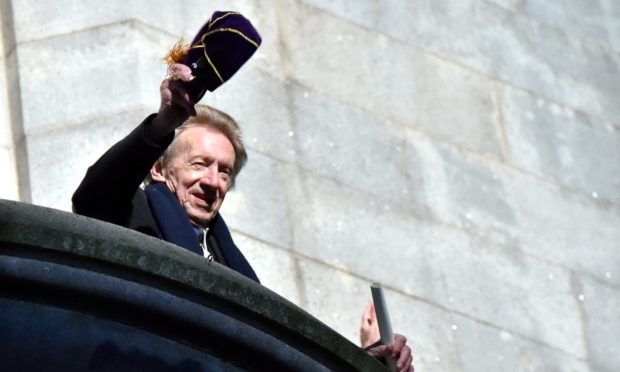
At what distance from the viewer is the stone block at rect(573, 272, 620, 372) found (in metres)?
8.11

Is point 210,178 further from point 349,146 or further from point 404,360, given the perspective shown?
point 349,146

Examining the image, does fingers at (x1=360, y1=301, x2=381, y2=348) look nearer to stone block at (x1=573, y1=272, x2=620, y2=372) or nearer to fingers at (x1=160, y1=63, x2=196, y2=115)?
fingers at (x1=160, y1=63, x2=196, y2=115)

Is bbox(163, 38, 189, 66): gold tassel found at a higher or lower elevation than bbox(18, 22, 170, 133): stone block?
higher

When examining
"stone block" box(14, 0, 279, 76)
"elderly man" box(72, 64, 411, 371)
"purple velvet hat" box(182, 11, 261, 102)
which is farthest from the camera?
"stone block" box(14, 0, 279, 76)

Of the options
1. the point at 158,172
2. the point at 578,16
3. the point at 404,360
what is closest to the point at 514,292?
the point at 578,16

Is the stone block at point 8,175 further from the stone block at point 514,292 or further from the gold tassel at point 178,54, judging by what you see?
the gold tassel at point 178,54

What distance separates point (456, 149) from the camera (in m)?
8.30

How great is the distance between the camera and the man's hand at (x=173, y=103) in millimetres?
5062

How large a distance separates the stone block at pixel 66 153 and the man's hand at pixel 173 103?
1816mm

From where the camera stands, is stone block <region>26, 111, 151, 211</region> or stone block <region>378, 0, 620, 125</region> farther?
stone block <region>378, 0, 620, 125</region>

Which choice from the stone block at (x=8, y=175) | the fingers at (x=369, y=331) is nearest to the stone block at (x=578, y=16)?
the stone block at (x=8, y=175)

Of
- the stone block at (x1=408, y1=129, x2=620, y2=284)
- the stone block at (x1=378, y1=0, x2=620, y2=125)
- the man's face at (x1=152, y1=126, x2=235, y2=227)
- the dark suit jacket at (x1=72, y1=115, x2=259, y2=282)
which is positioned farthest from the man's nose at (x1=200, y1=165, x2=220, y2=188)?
the stone block at (x1=378, y1=0, x2=620, y2=125)

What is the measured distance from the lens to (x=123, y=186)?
5.31m

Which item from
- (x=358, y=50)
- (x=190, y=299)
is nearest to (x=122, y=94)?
(x=358, y=50)
